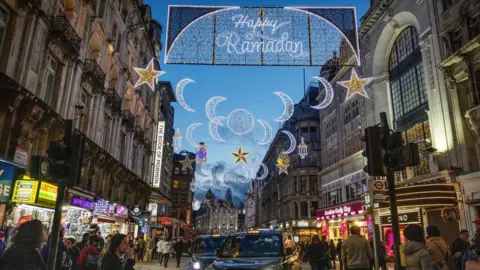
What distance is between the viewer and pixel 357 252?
783 cm

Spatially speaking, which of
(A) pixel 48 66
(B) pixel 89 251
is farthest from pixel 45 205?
(B) pixel 89 251

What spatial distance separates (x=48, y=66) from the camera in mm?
17469

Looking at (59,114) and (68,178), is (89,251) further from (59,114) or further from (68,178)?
(59,114)

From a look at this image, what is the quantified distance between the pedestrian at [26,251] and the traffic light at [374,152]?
514 centimetres

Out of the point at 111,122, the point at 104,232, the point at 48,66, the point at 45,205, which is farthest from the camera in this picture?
the point at 111,122

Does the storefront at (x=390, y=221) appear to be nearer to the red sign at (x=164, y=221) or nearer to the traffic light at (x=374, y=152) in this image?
the traffic light at (x=374, y=152)

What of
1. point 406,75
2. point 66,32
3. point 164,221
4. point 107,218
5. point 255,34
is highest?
point 406,75

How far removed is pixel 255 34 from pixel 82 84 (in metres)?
13.1

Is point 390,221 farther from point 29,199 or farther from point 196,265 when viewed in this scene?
point 29,199

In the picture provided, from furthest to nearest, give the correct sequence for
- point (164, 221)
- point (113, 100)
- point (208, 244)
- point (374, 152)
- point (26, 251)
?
point (164, 221), point (113, 100), point (208, 244), point (374, 152), point (26, 251)

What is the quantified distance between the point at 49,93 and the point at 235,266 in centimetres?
1428

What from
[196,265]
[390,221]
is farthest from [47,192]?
[390,221]

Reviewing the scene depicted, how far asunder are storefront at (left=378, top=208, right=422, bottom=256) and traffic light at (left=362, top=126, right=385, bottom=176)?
17.5 m

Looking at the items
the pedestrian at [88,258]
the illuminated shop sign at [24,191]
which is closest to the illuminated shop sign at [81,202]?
the illuminated shop sign at [24,191]
